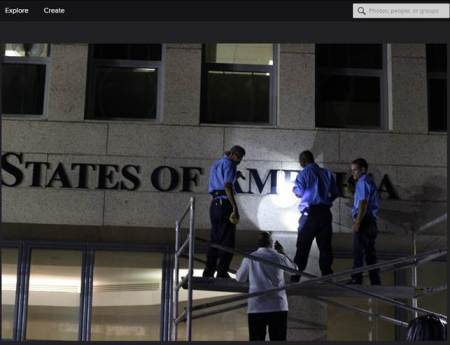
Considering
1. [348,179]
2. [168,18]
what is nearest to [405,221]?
[348,179]

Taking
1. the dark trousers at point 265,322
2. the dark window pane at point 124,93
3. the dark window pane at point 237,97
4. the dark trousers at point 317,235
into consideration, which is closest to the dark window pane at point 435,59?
the dark window pane at point 237,97

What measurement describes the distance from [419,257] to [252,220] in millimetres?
2912

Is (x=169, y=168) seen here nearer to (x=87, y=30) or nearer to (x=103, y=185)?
(x=103, y=185)

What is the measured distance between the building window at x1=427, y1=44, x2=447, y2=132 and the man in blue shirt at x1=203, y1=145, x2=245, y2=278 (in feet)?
13.3

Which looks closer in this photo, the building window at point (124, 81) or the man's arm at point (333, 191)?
the man's arm at point (333, 191)

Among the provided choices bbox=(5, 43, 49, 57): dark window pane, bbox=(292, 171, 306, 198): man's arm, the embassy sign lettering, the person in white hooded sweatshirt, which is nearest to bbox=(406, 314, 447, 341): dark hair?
the person in white hooded sweatshirt

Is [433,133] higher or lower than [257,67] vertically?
lower

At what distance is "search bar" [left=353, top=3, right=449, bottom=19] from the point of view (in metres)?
4.19

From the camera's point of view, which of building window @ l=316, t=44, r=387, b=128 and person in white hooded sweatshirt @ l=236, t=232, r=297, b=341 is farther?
building window @ l=316, t=44, r=387, b=128

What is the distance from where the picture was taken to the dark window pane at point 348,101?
527 inches

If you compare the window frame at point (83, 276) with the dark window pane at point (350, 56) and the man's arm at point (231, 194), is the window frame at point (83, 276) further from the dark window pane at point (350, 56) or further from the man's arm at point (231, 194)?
the dark window pane at point (350, 56)

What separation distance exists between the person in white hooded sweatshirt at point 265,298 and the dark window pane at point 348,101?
3346 mm

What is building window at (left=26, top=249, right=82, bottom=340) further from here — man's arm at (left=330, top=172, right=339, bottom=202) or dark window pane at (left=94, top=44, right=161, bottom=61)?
man's arm at (left=330, top=172, right=339, bottom=202)

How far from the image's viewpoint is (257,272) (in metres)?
10.6
